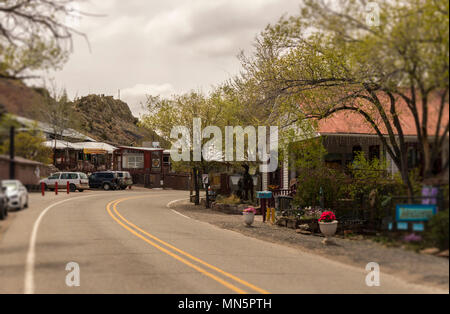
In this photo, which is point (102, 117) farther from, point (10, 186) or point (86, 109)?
point (10, 186)

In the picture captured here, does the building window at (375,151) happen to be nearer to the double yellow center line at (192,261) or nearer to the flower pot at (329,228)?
the flower pot at (329,228)

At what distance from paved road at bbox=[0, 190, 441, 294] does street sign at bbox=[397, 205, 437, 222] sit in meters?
→ 0.70

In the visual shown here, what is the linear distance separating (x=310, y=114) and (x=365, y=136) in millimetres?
8596

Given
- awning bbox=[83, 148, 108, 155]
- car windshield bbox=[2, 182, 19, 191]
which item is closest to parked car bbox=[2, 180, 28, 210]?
car windshield bbox=[2, 182, 19, 191]

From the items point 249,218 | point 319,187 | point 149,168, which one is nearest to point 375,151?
point 319,187

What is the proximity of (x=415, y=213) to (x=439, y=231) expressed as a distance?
0.92 ft

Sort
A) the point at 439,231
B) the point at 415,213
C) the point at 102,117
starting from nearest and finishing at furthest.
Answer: the point at 439,231 < the point at 415,213 < the point at 102,117

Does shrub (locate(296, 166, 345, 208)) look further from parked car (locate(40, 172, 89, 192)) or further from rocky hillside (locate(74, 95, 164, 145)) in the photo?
parked car (locate(40, 172, 89, 192))

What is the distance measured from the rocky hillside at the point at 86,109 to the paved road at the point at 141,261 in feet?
2.58

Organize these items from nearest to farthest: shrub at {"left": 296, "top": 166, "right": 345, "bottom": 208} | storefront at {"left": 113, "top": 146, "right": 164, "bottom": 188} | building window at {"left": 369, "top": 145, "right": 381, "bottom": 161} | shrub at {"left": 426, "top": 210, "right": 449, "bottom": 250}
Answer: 1. shrub at {"left": 426, "top": 210, "right": 449, "bottom": 250}
2. shrub at {"left": 296, "top": 166, "right": 345, "bottom": 208}
3. building window at {"left": 369, "top": 145, "right": 381, "bottom": 161}
4. storefront at {"left": 113, "top": 146, "right": 164, "bottom": 188}

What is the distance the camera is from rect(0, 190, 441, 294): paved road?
419 centimetres

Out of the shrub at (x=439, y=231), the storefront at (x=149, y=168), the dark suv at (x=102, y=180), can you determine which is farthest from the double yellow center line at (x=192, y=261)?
the storefront at (x=149, y=168)

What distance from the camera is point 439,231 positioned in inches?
149
